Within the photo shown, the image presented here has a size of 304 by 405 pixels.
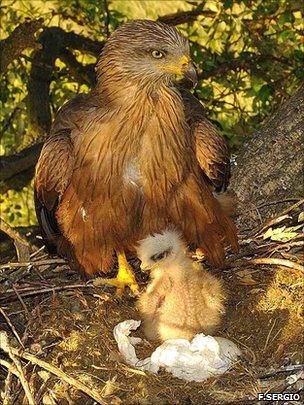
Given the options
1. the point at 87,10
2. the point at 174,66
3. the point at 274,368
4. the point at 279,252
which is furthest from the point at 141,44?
the point at 87,10

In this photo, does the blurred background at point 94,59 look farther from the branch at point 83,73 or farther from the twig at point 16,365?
the twig at point 16,365

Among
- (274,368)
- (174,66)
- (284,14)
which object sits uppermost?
(174,66)

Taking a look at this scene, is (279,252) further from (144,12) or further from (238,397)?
(144,12)

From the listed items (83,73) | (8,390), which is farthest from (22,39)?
(8,390)

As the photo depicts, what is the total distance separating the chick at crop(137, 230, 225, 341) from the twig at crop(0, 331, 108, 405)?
2.93 feet

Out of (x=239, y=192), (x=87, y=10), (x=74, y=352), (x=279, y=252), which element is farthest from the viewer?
(x=87, y=10)

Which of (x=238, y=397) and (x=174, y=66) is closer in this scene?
(x=238, y=397)

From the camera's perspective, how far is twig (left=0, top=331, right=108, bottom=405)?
4531mm

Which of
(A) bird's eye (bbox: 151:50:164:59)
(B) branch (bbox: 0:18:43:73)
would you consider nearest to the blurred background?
(B) branch (bbox: 0:18:43:73)

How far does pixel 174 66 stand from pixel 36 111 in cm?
341

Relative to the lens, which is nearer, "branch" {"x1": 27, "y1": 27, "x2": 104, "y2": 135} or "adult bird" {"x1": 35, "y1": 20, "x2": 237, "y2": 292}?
"adult bird" {"x1": 35, "y1": 20, "x2": 237, "y2": 292}

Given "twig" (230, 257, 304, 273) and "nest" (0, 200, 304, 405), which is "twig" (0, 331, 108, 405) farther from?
"twig" (230, 257, 304, 273)

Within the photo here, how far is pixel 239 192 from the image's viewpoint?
630 cm

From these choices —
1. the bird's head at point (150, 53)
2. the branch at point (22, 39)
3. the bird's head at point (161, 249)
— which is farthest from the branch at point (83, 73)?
the bird's head at point (161, 249)
